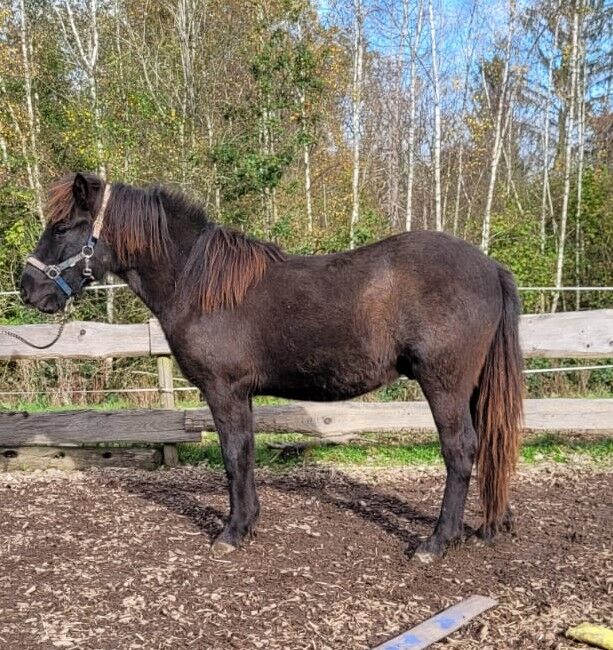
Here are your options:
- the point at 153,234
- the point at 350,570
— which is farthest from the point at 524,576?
the point at 153,234

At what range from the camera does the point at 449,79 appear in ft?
56.9

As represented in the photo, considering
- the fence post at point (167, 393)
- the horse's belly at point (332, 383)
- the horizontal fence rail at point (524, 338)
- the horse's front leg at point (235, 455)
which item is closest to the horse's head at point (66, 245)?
the horse's front leg at point (235, 455)

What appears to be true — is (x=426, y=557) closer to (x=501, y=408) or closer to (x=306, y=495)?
(x=501, y=408)

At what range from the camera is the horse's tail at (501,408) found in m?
3.54

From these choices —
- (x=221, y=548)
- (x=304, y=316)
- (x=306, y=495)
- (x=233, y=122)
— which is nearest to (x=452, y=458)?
(x=304, y=316)

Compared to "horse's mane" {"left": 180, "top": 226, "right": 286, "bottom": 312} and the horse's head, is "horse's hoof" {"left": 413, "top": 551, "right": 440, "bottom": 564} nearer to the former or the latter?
"horse's mane" {"left": 180, "top": 226, "right": 286, "bottom": 312}

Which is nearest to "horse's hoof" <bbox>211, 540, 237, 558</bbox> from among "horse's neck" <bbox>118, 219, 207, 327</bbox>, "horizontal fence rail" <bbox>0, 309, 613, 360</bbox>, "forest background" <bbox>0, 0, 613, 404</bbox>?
"horse's neck" <bbox>118, 219, 207, 327</bbox>

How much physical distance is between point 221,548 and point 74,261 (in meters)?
1.95

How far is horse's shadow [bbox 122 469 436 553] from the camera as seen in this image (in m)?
4.08

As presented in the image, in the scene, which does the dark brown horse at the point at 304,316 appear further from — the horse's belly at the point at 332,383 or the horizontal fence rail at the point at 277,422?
the horizontal fence rail at the point at 277,422

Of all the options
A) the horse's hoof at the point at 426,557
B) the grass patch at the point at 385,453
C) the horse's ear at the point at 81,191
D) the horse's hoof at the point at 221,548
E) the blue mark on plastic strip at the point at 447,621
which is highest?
the horse's ear at the point at 81,191

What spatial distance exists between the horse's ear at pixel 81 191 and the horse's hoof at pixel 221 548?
2188mm

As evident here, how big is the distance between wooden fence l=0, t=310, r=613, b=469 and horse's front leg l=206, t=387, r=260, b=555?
1.92 meters

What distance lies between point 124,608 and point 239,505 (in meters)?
0.98
